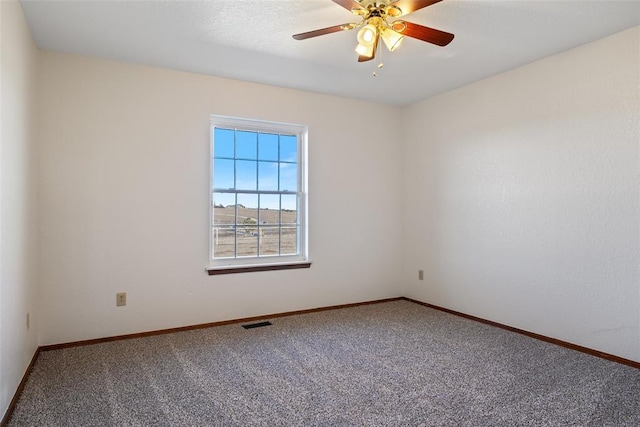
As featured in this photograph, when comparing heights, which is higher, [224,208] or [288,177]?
[288,177]

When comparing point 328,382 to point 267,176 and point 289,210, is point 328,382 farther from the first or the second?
point 267,176

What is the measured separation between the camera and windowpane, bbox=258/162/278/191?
3984 millimetres

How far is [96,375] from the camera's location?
251cm

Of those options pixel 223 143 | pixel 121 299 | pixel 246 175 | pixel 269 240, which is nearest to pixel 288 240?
pixel 269 240

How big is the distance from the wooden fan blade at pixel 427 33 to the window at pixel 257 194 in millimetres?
2031

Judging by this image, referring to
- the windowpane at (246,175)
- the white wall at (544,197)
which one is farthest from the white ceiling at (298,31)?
the windowpane at (246,175)

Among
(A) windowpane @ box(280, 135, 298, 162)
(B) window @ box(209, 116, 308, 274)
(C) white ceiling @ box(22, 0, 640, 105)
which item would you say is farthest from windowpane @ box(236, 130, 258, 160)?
(C) white ceiling @ box(22, 0, 640, 105)

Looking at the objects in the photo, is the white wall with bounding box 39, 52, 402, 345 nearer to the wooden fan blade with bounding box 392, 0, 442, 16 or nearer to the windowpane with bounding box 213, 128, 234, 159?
the windowpane with bounding box 213, 128, 234, 159

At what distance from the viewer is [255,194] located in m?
3.95

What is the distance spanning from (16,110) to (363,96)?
3197 millimetres

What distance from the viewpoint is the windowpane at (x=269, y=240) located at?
4.00m

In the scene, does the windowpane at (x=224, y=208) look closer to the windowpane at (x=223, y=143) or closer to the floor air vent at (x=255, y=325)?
the windowpane at (x=223, y=143)

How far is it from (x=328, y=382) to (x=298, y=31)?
7.98ft

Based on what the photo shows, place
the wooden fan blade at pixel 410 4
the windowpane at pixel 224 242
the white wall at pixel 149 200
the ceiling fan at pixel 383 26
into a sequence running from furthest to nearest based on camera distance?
1. the windowpane at pixel 224 242
2. the white wall at pixel 149 200
3. the ceiling fan at pixel 383 26
4. the wooden fan blade at pixel 410 4
